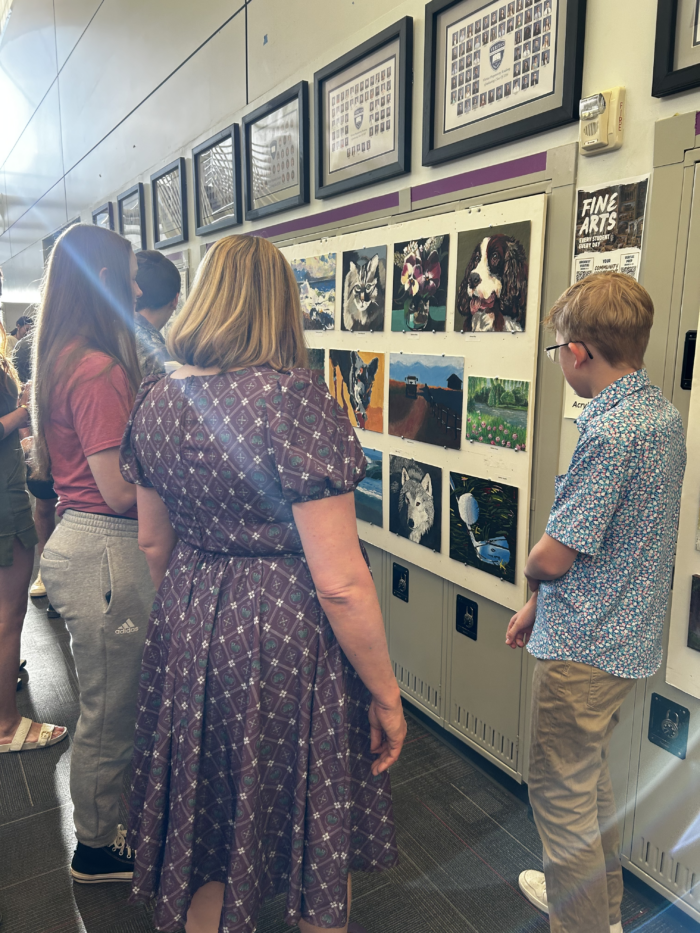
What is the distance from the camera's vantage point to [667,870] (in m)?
1.54

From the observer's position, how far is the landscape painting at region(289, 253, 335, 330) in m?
2.57

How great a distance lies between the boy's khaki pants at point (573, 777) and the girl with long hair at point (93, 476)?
37.4 inches

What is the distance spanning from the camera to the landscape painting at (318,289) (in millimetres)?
2570

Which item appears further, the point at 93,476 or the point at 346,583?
the point at 93,476

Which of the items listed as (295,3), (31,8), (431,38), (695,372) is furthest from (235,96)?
(31,8)

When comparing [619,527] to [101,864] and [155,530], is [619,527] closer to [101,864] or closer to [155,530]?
[155,530]

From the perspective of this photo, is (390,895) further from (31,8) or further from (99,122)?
(31,8)

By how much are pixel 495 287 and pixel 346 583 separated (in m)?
1.17

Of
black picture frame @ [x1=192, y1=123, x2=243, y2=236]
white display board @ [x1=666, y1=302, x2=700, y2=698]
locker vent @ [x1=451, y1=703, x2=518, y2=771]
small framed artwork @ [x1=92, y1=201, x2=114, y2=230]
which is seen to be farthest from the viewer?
small framed artwork @ [x1=92, y1=201, x2=114, y2=230]

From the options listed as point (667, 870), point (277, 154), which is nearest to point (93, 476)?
point (667, 870)

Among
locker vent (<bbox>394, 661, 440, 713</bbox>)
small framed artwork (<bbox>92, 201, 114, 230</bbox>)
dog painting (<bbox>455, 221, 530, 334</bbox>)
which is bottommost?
locker vent (<bbox>394, 661, 440, 713</bbox>)

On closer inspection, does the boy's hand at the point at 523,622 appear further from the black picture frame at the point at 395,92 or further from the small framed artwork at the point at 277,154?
the small framed artwork at the point at 277,154

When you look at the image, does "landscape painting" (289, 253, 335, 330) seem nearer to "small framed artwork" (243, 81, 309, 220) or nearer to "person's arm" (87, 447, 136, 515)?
"small framed artwork" (243, 81, 309, 220)

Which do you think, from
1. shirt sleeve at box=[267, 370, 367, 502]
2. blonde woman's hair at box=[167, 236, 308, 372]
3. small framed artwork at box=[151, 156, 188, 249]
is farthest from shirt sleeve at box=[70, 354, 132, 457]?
small framed artwork at box=[151, 156, 188, 249]
